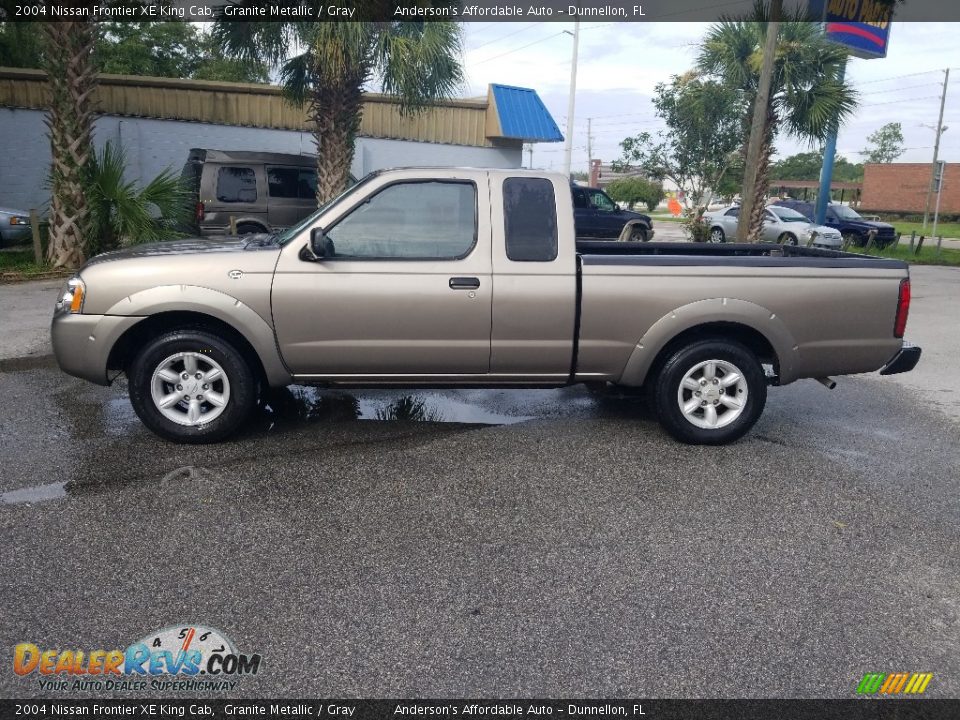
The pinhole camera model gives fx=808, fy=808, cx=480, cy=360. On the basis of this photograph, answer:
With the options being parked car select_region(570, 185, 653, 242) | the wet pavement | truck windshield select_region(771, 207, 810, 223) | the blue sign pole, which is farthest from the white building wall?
the wet pavement

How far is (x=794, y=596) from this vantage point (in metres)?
3.70

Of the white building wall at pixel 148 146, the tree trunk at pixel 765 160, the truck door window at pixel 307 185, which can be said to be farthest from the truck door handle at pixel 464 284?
the tree trunk at pixel 765 160

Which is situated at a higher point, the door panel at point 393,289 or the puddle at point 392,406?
the door panel at point 393,289

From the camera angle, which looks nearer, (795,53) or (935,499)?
(935,499)

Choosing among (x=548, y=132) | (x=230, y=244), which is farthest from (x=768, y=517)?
(x=548, y=132)

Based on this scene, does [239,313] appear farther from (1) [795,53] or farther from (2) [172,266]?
(1) [795,53]

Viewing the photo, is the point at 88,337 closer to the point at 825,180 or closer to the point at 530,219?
the point at 530,219

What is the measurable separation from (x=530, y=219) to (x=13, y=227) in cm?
1347

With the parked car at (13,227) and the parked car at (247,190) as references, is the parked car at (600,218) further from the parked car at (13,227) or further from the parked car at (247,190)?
the parked car at (13,227)

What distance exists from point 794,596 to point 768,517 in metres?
0.95

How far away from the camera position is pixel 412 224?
18.2 feet

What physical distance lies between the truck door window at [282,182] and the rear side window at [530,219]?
9.42 m

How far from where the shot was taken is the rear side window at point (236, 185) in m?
13.6

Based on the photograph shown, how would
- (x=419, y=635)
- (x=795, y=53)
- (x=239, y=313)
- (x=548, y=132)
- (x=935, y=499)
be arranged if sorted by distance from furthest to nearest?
(x=548, y=132)
(x=795, y=53)
(x=239, y=313)
(x=935, y=499)
(x=419, y=635)
